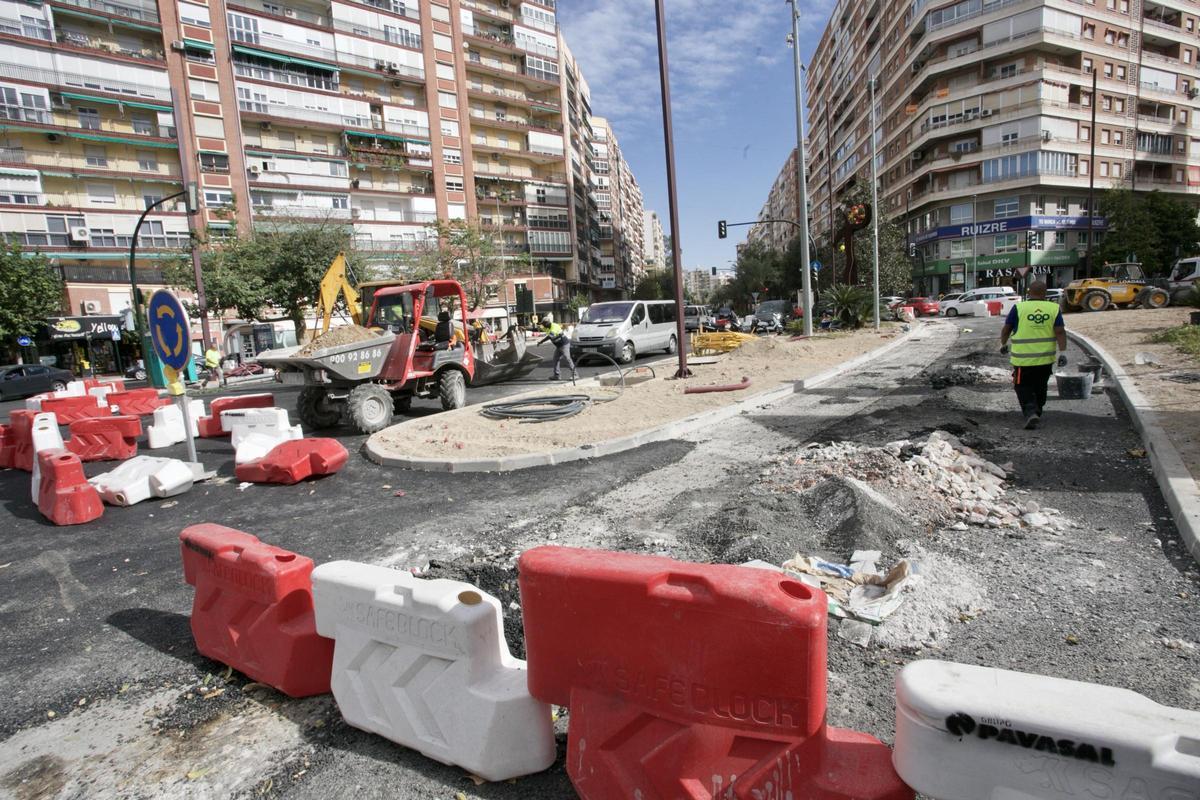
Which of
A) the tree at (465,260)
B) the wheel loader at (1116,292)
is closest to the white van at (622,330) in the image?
the wheel loader at (1116,292)

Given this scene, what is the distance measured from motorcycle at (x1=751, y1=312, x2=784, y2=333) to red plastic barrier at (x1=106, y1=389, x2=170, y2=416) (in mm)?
25002

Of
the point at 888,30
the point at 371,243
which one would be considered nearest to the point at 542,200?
the point at 371,243

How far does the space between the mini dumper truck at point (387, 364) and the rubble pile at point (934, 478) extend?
6.47 meters

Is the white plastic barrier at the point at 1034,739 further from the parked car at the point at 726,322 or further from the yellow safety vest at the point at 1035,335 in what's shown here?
the parked car at the point at 726,322

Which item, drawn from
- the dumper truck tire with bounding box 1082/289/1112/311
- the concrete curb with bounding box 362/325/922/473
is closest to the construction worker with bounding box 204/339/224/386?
the concrete curb with bounding box 362/325/922/473

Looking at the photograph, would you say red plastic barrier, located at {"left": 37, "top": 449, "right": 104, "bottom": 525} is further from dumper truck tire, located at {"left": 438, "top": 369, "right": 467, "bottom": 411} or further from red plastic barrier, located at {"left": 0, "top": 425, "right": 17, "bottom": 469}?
dumper truck tire, located at {"left": 438, "top": 369, "right": 467, "bottom": 411}

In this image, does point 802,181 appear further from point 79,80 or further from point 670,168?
point 79,80

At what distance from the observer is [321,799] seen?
2143 mm

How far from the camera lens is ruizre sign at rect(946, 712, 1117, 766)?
1.44m

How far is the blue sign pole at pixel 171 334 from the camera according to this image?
6.38 meters

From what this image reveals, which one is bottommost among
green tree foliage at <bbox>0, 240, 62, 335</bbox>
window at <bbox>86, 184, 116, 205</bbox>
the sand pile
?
the sand pile

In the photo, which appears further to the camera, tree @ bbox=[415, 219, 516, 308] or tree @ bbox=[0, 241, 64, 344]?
tree @ bbox=[415, 219, 516, 308]

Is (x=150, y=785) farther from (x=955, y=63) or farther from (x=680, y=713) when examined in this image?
(x=955, y=63)

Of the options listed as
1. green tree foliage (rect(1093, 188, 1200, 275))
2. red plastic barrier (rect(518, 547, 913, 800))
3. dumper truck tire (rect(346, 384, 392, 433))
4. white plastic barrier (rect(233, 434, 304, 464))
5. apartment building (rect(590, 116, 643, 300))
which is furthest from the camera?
apartment building (rect(590, 116, 643, 300))
